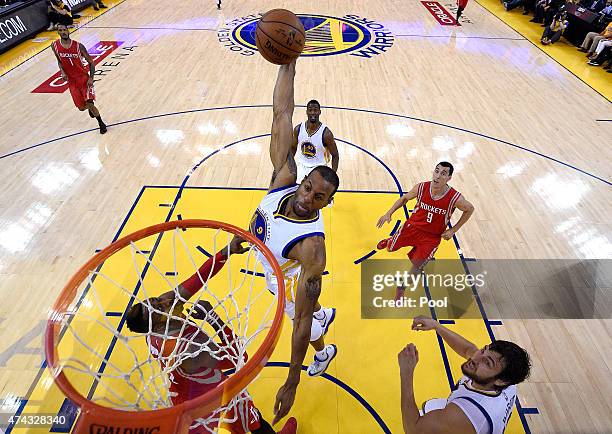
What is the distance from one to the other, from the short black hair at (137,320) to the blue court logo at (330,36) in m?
8.94

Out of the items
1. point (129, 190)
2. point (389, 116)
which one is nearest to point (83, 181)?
point (129, 190)

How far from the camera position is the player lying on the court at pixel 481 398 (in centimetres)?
202

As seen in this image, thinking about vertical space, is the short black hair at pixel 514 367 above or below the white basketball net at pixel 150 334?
above

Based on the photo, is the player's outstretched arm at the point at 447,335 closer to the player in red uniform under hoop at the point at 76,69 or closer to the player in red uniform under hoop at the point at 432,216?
the player in red uniform under hoop at the point at 432,216

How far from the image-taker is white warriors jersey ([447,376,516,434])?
2.02 m

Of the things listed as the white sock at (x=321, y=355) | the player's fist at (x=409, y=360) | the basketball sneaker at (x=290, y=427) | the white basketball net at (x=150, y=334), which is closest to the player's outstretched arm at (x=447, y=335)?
the player's fist at (x=409, y=360)

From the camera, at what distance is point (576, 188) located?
5.69m

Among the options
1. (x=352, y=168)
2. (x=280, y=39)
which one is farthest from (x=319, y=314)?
(x=352, y=168)

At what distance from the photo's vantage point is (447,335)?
2773 millimetres

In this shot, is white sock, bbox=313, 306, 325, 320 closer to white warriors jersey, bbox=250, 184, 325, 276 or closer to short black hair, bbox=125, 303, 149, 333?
white warriors jersey, bbox=250, 184, 325, 276

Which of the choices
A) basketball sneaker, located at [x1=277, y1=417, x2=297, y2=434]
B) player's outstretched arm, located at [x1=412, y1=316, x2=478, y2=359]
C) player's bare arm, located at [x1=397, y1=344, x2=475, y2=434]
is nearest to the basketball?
player's outstretched arm, located at [x1=412, y1=316, x2=478, y2=359]

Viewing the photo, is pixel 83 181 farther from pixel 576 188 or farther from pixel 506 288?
pixel 576 188

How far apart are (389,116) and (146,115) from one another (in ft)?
14.7

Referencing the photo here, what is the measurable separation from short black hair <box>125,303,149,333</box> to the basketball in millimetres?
1993
